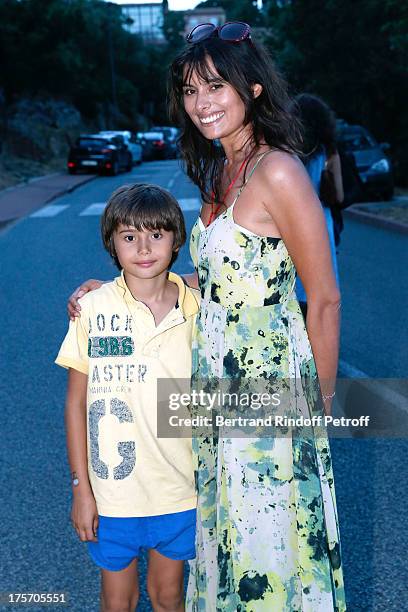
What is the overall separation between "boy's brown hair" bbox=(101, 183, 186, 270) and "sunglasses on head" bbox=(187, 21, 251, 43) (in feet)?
1.49

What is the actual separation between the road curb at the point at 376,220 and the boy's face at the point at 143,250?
36.2 feet

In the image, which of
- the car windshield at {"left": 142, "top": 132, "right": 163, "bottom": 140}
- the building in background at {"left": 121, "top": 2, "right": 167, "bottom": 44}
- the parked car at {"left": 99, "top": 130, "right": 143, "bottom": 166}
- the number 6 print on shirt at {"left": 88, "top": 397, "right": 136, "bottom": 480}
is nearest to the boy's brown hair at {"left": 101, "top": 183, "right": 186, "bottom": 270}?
the number 6 print on shirt at {"left": 88, "top": 397, "right": 136, "bottom": 480}

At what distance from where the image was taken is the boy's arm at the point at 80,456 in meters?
2.27

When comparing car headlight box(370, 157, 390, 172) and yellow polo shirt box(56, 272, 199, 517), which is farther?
car headlight box(370, 157, 390, 172)

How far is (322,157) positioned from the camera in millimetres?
5133

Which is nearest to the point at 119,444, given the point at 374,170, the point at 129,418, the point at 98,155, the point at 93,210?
the point at 129,418

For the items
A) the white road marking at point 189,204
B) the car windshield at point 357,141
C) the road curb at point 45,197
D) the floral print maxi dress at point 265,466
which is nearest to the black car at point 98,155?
the road curb at point 45,197

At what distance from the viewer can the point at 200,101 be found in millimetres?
2293

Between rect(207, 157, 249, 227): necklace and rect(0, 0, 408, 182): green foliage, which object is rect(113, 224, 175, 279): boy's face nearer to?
rect(207, 157, 249, 227): necklace

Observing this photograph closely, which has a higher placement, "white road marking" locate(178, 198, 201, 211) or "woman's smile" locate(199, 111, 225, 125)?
"woman's smile" locate(199, 111, 225, 125)

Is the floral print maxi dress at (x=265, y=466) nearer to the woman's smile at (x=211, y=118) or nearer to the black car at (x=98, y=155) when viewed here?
the woman's smile at (x=211, y=118)

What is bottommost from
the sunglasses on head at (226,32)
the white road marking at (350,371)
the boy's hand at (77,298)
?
the white road marking at (350,371)

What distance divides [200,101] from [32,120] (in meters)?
41.4

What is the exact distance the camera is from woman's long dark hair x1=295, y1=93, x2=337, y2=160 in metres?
4.89
